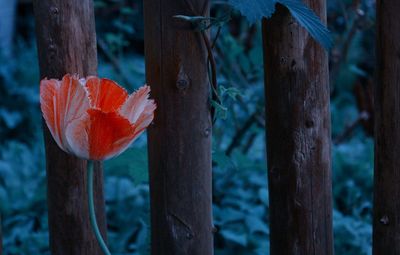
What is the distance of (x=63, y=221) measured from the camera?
166 cm

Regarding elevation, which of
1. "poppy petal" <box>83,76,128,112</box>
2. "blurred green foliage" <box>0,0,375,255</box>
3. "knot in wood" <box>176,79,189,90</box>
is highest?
"knot in wood" <box>176,79,189,90</box>

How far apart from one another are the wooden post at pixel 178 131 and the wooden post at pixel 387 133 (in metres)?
0.38

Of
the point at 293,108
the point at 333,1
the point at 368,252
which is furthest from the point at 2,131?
the point at 293,108

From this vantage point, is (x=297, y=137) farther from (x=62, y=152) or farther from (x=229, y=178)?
(x=229, y=178)

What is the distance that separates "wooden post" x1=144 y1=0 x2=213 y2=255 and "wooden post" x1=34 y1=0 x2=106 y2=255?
0.44 feet

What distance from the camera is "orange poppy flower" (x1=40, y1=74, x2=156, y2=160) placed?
1177 millimetres

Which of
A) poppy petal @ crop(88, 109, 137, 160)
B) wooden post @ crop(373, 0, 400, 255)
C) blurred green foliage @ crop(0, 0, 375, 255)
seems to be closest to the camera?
poppy petal @ crop(88, 109, 137, 160)

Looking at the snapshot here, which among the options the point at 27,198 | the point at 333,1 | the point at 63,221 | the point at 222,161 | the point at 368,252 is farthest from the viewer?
the point at 333,1

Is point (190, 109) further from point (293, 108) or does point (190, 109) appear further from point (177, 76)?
point (293, 108)

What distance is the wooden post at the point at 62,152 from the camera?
156 cm

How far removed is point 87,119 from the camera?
3.85 ft

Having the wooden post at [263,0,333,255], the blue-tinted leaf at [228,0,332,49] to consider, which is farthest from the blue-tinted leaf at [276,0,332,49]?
the wooden post at [263,0,333,255]

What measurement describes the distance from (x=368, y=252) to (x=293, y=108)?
1256 millimetres

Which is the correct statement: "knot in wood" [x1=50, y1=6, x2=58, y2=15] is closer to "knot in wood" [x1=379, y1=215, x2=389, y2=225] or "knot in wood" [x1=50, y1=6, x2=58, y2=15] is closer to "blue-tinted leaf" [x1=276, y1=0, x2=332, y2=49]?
"blue-tinted leaf" [x1=276, y1=0, x2=332, y2=49]
